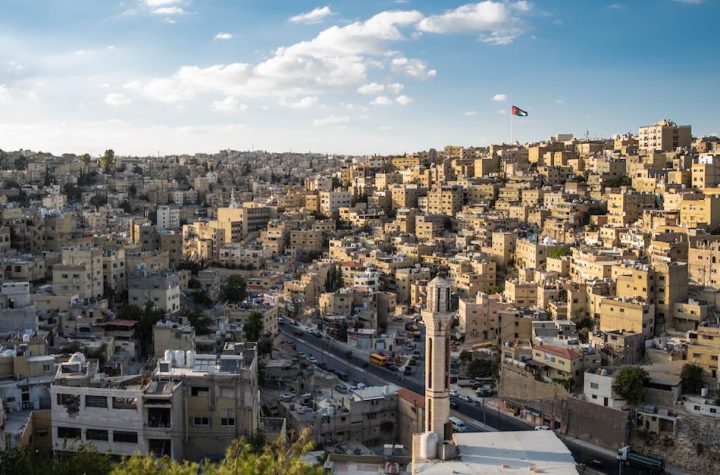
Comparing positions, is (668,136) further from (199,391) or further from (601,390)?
(199,391)

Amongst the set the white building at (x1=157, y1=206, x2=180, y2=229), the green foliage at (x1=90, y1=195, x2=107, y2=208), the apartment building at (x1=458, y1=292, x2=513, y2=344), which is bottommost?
the apartment building at (x1=458, y1=292, x2=513, y2=344)

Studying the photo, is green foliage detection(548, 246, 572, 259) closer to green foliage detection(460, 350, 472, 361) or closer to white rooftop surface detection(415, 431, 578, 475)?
green foliage detection(460, 350, 472, 361)

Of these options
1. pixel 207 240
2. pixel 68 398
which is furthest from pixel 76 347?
pixel 207 240

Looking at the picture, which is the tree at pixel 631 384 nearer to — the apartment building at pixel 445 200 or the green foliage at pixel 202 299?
the green foliage at pixel 202 299

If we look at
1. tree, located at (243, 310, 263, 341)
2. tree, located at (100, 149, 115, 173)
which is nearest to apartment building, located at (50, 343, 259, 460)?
tree, located at (243, 310, 263, 341)

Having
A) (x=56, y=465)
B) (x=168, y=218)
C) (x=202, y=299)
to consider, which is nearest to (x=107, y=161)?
(x=168, y=218)

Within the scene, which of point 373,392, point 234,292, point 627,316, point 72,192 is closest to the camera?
point 373,392
